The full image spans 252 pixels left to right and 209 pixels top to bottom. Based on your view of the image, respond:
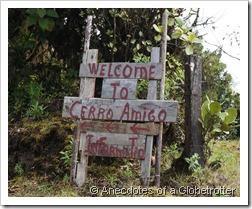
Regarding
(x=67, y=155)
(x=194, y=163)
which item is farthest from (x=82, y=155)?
(x=194, y=163)

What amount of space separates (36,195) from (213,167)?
6.00 ft

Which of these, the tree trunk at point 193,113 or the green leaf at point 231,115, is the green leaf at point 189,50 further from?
the green leaf at point 231,115

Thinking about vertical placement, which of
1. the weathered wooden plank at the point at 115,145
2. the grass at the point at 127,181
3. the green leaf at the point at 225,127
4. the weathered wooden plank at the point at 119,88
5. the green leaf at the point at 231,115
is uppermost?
the weathered wooden plank at the point at 119,88

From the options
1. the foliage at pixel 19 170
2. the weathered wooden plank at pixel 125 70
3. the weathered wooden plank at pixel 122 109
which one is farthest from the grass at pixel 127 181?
the weathered wooden plank at pixel 125 70

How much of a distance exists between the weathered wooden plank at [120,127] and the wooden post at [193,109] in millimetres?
534

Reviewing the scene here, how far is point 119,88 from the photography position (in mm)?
3842

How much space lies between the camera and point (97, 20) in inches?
203

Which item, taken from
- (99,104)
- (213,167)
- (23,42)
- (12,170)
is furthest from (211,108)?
(23,42)

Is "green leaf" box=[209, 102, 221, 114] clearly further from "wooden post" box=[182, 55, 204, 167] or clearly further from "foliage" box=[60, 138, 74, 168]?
"foliage" box=[60, 138, 74, 168]

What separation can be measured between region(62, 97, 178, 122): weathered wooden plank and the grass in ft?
2.12

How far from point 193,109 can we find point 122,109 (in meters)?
0.79

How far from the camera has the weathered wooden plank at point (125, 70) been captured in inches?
149

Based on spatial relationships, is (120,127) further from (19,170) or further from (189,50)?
(19,170)

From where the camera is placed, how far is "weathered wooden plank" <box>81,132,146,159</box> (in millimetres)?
3736
